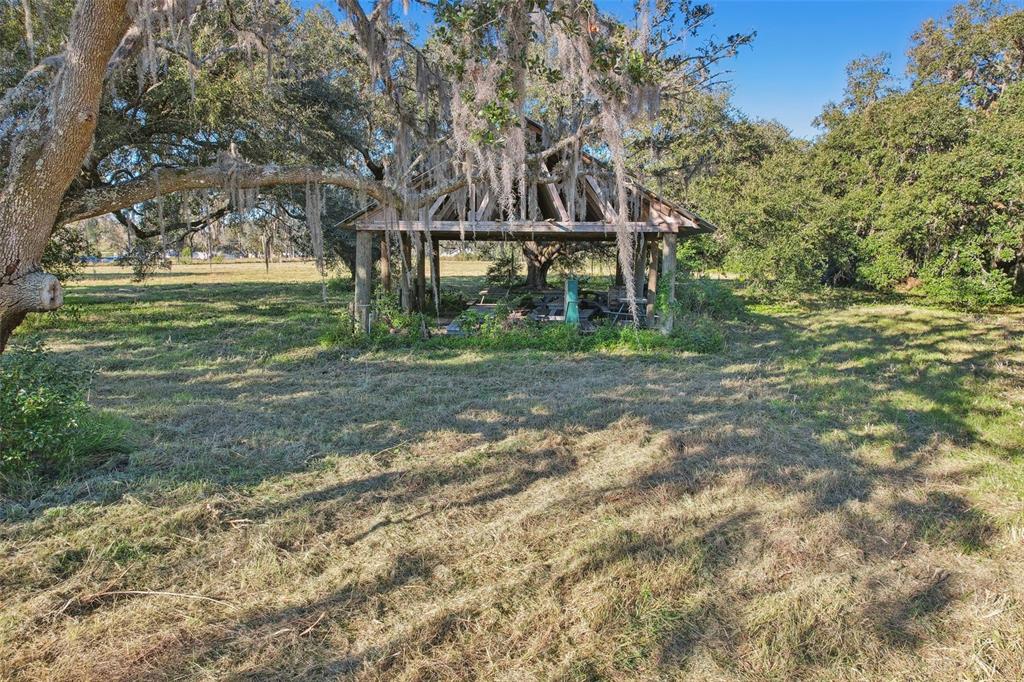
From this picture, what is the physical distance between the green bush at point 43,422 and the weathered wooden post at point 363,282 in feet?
18.9

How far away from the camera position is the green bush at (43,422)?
387cm

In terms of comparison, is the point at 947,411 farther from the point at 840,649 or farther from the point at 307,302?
the point at 307,302

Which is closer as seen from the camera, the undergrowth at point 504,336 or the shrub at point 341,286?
the undergrowth at point 504,336

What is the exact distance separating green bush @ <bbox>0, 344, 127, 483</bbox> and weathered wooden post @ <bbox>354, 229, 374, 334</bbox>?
5753 mm

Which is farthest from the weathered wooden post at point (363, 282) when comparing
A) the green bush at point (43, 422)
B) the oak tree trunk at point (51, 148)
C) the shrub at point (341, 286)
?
the shrub at point (341, 286)

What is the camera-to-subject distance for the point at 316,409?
19.9ft

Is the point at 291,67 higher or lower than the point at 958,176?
higher

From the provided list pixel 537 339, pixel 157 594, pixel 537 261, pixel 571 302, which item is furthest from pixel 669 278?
pixel 157 594

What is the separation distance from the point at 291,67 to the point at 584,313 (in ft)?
25.4

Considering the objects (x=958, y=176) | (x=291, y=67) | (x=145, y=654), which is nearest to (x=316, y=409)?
(x=145, y=654)

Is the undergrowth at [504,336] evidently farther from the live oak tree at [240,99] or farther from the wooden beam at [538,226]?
the live oak tree at [240,99]

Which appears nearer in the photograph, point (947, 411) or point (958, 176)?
point (947, 411)

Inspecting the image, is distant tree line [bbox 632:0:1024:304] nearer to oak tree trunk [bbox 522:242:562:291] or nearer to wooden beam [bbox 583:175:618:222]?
oak tree trunk [bbox 522:242:562:291]

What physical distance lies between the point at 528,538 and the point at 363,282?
25.7 feet
